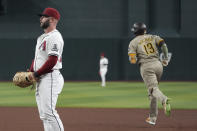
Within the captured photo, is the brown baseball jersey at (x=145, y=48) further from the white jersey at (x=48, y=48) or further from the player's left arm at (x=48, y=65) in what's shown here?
the player's left arm at (x=48, y=65)

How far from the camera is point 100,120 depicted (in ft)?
34.1

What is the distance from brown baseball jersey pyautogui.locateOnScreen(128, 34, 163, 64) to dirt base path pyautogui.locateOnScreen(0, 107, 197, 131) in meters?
1.41

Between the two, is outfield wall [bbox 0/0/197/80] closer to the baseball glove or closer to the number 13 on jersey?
the number 13 on jersey

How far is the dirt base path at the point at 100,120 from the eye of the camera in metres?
8.99

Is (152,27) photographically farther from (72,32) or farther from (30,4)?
(30,4)

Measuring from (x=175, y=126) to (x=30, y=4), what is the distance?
24799mm

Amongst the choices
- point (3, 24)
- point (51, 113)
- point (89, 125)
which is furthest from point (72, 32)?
point (51, 113)

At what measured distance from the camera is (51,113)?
5801 millimetres

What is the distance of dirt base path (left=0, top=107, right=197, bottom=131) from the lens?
899cm

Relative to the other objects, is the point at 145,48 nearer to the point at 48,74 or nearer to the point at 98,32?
the point at 48,74

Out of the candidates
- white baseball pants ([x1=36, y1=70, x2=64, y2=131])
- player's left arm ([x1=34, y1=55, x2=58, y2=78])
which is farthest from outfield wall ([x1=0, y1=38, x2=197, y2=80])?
player's left arm ([x1=34, y1=55, x2=58, y2=78])

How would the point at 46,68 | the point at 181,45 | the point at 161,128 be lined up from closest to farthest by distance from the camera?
the point at 46,68
the point at 161,128
the point at 181,45

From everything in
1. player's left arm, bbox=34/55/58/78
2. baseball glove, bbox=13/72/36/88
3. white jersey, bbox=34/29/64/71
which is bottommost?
baseball glove, bbox=13/72/36/88

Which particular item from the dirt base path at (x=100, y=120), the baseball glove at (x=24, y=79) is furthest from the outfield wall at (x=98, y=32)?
the baseball glove at (x=24, y=79)
